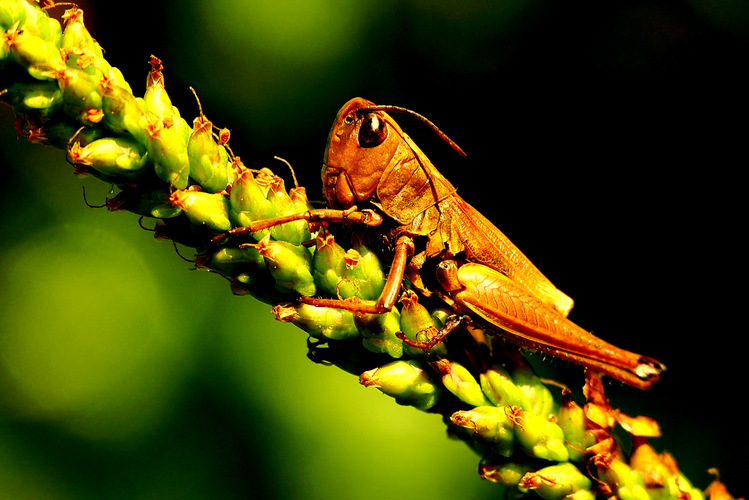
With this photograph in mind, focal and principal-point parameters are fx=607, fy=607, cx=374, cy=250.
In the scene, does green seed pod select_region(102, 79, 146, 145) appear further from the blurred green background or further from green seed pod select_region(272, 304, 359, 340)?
the blurred green background

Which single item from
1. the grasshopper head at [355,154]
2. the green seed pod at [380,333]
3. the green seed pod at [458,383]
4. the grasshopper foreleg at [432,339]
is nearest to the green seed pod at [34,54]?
the green seed pod at [380,333]

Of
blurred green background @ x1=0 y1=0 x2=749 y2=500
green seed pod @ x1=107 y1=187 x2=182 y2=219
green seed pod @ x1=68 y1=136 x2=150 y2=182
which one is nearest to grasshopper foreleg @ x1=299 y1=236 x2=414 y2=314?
green seed pod @ x1=107 y1=187 x2=182 y2=219

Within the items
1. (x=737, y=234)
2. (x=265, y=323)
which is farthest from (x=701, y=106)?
(x=265, y=323)

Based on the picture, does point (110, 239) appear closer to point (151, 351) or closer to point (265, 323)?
point (151, 351)

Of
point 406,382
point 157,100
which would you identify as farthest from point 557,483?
point 157,100

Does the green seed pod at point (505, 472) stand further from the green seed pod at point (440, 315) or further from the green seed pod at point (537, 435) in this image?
the green seed pod at point (440, 315)
